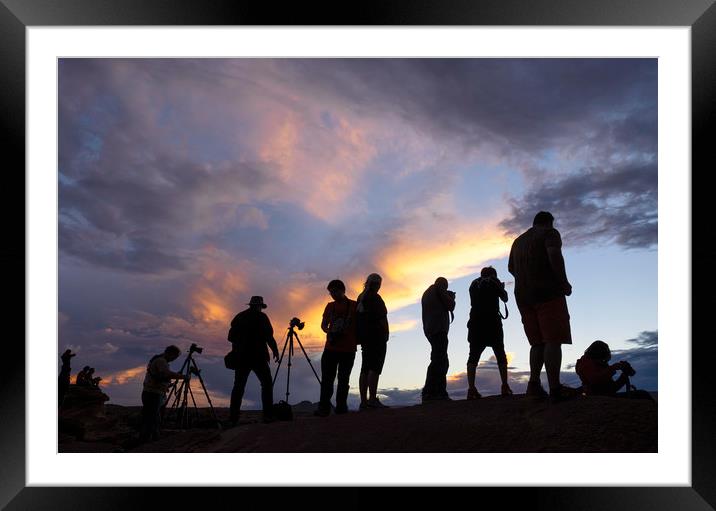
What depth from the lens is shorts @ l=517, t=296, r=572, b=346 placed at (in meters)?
6.84

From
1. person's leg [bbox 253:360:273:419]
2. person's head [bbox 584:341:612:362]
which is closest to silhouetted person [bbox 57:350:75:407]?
person's leg [bbox 253:360:273:419]

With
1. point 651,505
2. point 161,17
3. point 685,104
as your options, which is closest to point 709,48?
point 685,104

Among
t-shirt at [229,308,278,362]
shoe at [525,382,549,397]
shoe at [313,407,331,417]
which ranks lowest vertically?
shoe at [313,407,331,417]

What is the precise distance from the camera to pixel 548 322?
6.90 meters

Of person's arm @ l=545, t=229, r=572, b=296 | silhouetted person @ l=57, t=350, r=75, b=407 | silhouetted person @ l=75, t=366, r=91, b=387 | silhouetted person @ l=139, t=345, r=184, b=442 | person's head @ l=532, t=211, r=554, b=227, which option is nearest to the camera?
person's arm @ l=545, t=229, r=572, b=296

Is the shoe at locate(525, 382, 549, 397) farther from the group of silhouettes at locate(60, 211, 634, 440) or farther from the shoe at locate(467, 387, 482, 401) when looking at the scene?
the shoe at locate(467, 387, 482, 401)

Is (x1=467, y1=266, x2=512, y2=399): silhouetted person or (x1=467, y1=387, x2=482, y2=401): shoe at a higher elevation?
(x1=467, y1=266, x2=512, y2=399): silhouetted person

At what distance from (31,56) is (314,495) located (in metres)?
4.64

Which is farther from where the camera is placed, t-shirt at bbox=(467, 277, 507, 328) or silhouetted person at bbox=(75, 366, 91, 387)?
silhouetted person at bbox=(75, 366, 91, 387)

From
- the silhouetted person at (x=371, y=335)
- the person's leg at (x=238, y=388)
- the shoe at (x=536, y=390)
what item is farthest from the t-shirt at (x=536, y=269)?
the person's leg at (x=238, y=388)

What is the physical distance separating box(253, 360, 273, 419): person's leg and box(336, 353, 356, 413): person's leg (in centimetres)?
85

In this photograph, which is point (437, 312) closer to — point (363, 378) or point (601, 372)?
point (363, 378)

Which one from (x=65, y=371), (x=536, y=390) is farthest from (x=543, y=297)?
(x=65, y=371)

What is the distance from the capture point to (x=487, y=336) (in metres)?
8.17
